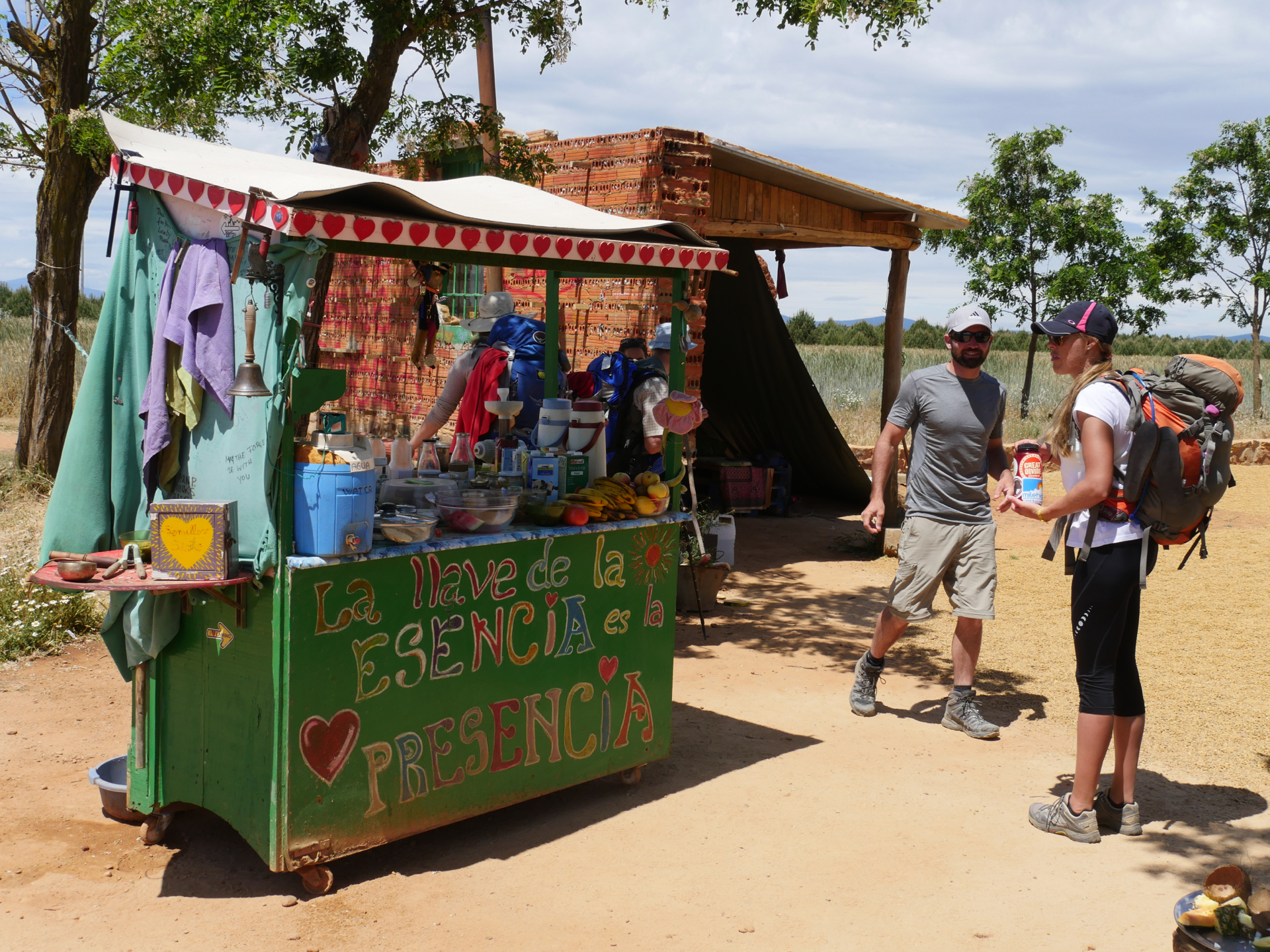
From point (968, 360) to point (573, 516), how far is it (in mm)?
2049

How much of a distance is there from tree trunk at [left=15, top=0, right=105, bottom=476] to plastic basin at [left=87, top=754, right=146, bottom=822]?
5732mm

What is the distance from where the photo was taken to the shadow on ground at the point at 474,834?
11.7ft

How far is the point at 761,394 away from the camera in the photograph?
37.9ft

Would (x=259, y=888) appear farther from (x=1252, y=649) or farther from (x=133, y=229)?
Result: (x=1252, y=649)

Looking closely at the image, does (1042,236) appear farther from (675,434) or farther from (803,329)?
(803,329)

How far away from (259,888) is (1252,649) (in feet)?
18.9

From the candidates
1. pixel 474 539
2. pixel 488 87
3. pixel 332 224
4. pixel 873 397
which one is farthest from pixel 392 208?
pixel 873 397

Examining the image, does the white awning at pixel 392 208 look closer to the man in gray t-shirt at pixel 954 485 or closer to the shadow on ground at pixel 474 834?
the man in gray t-shirt at pixel 954 485

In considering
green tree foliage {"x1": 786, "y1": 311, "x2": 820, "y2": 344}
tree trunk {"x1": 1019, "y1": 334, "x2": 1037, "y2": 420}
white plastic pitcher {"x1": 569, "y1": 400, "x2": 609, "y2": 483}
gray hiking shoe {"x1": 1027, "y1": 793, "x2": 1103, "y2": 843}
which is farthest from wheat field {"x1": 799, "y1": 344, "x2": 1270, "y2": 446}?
green tree foliage {"x1": 786, "y1": 311, "x2": 820, "y2": 344}

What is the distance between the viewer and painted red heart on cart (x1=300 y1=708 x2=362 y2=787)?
3.34 metres

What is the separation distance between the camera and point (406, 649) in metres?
3.57

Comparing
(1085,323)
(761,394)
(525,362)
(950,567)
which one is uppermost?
(1085,323)

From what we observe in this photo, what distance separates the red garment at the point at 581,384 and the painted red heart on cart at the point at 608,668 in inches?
78.3

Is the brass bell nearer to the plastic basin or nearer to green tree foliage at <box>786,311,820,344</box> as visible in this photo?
the plastic basin
